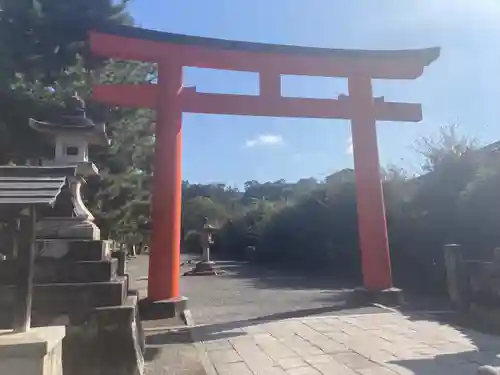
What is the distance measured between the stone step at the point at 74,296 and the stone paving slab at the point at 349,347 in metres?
1.44

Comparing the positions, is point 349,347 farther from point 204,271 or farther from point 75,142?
point 204,271

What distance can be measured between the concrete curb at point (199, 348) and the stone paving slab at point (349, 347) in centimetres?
6

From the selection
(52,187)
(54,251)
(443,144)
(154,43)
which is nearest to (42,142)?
(154,43)

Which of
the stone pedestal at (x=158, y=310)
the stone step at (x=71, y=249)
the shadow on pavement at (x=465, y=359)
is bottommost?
the shadow on pavement at (x=465, y=359)

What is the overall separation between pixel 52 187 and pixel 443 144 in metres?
13.0

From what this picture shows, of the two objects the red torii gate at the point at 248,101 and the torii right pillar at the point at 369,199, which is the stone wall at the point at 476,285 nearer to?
the torii right pillar at the point at 369,199

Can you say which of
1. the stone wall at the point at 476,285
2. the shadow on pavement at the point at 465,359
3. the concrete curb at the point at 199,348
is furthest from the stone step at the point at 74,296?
the stone wall at the point at 476,285

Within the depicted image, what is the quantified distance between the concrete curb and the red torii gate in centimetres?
47

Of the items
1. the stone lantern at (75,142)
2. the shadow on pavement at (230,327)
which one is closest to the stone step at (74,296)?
the stone lantern at (75,142)

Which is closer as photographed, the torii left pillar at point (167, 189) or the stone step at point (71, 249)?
the stone step at point (71, 249)

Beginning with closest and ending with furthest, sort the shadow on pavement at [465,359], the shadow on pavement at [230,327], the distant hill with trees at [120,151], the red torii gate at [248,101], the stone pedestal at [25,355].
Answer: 1. the stone pedestal at [25,355]
2. the shadow on pavement at [465,359]
3. the shadow on pavement at [230,327]
4. the red torii gate at [248,101]
5. the distant hill with trees at [120,151]

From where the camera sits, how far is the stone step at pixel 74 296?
4824 millimetres

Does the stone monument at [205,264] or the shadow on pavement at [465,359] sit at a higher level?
the stone monument at [205,264]


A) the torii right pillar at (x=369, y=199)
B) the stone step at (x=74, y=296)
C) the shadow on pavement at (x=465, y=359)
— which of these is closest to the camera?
the shadow on pavement at (x=465, y=359)
